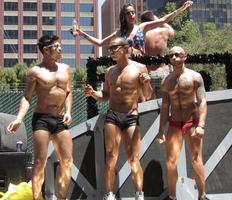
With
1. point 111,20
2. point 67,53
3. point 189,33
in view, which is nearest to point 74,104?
point 189,33

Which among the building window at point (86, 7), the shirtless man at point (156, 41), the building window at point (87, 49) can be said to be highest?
the building window at point (86, 7)

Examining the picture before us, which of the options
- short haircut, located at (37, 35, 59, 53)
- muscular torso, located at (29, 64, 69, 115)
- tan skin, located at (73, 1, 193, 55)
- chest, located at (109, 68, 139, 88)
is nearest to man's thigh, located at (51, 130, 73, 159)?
muscular torso, located at (29, 64, 69, 115)

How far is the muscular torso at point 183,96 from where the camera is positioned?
19.6 ft

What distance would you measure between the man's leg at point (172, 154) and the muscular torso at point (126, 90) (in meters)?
0.52

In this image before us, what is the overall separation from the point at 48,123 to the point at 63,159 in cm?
46

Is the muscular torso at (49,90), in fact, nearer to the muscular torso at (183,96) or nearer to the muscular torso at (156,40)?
the muscular torso at (183,96)

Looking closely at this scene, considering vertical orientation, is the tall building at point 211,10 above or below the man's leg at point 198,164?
above

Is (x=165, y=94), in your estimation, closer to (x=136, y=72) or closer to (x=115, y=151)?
(x=136, y=72)

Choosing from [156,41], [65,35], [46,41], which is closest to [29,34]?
[65,35]

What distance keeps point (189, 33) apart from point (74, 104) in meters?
27.7

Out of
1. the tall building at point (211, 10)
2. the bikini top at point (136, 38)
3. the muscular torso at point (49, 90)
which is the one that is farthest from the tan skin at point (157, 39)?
the tall building at point (211, 10)

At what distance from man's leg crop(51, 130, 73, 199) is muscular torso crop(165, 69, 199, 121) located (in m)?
1.30

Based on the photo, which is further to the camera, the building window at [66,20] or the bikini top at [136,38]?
the building window at [66,20]

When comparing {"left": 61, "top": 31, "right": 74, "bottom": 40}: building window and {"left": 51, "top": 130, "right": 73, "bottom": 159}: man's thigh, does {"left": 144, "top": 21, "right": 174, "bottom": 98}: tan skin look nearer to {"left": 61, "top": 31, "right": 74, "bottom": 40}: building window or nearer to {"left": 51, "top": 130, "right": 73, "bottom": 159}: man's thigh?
{"left": 51, "top": 130, "right": 73, "bottom": 159}: man's thigh
